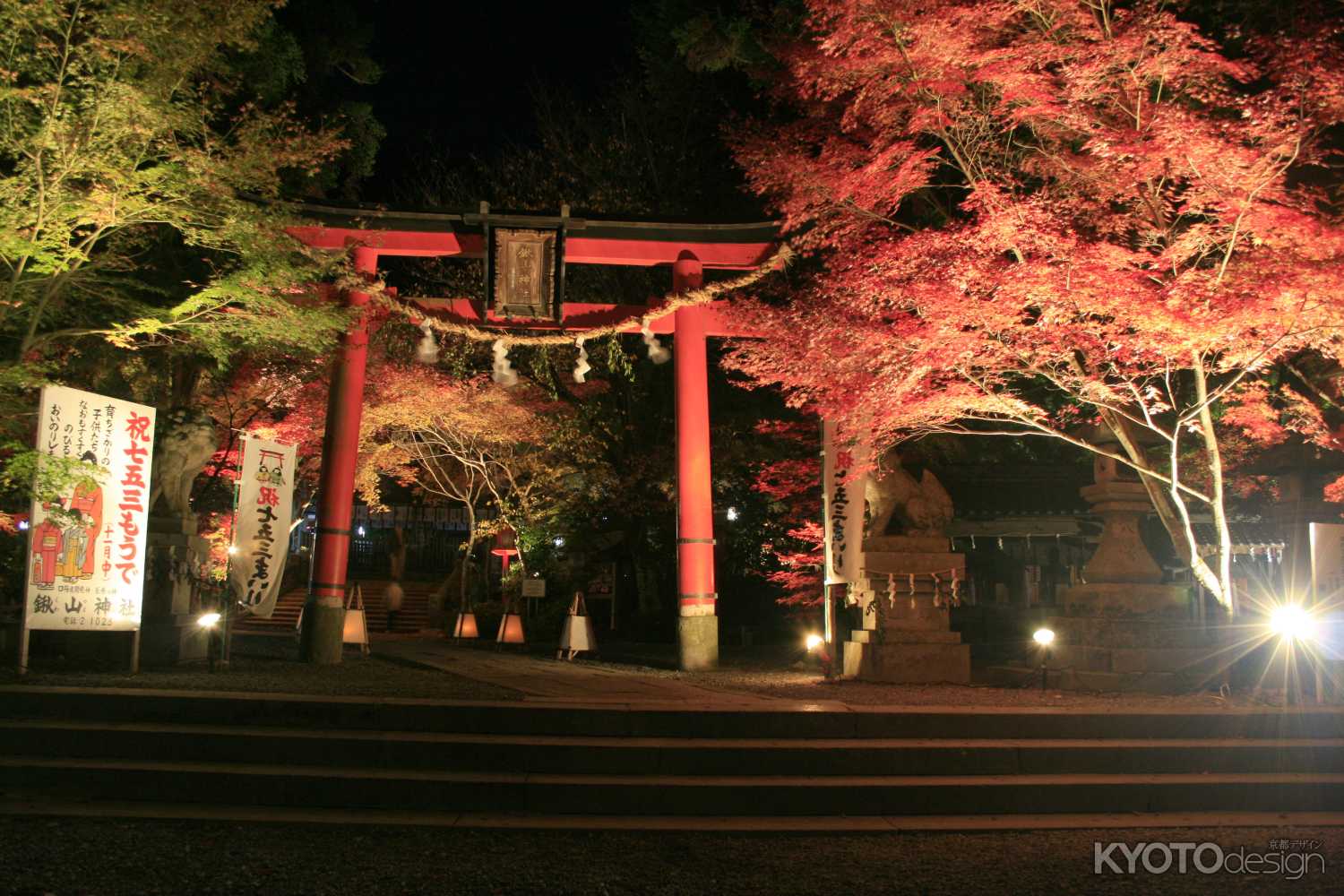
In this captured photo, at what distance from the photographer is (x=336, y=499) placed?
1124 centimetres

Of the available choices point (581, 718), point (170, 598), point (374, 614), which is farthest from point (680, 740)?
point (374, 614)

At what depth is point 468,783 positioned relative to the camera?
234 inches

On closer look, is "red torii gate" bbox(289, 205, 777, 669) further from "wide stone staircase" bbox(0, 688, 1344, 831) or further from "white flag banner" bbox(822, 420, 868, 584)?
"wide stone staircase" bbox(0, 688, 1344, 831)

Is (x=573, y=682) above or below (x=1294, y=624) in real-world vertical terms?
below

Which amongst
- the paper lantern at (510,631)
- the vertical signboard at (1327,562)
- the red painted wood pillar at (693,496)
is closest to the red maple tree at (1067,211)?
the vertical signboard at (1327,562)

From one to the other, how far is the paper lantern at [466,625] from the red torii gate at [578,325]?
22.9ft

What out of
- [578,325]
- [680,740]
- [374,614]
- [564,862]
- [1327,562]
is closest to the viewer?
[564,862]

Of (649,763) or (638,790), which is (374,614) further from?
(638,790)

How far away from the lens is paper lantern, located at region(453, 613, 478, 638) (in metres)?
18.2

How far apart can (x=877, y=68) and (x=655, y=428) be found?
10.9 m

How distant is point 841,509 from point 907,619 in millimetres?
1465

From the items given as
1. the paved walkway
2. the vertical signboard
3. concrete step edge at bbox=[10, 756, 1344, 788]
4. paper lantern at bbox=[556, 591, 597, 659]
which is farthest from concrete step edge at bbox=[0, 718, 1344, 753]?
paper lantern at bbox=[556, 591, 597, 659]

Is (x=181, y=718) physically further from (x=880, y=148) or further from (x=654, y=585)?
(x=654, y=585)

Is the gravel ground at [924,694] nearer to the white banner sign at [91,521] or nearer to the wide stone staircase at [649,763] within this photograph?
the wide stone staircase at [649,763]
